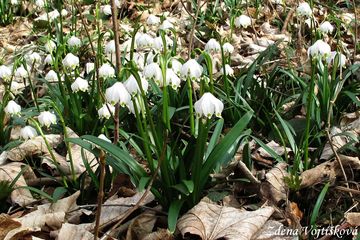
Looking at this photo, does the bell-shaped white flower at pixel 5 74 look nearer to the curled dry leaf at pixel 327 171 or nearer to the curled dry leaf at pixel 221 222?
the curled dry leaf at pixel 221 222

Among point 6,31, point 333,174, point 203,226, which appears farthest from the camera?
point 6,31

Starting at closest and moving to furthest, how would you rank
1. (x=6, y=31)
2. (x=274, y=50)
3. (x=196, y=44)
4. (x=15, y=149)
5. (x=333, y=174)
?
1. (x=333, y=174)
2. (x=15, y=149)
3. (x=274, y=50)
4. (x=196, y=44)
5. (x=6, y=31)

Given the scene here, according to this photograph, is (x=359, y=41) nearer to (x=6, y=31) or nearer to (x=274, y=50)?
(x=274, y=50)

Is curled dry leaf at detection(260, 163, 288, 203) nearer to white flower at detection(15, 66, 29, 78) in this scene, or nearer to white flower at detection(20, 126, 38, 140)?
white flower at detection(20, 126, 38, 140)

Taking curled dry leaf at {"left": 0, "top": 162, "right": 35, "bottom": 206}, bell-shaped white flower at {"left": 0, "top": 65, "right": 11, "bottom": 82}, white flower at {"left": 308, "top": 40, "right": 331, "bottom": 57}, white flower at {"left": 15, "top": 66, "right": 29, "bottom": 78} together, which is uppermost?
white flower at {"left": 308, "top": 40, "right": 331, "bottom": 57}

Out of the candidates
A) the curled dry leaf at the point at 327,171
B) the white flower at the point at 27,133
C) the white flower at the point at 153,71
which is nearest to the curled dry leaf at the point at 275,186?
the curled dry leaf at the point at 327,171

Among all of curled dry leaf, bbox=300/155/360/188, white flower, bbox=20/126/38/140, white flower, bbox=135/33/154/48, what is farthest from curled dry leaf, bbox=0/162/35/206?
curled dry leaf, bbox=300/155/360/188

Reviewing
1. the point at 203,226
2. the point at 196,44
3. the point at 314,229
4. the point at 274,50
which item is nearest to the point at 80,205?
the point at 203,226
